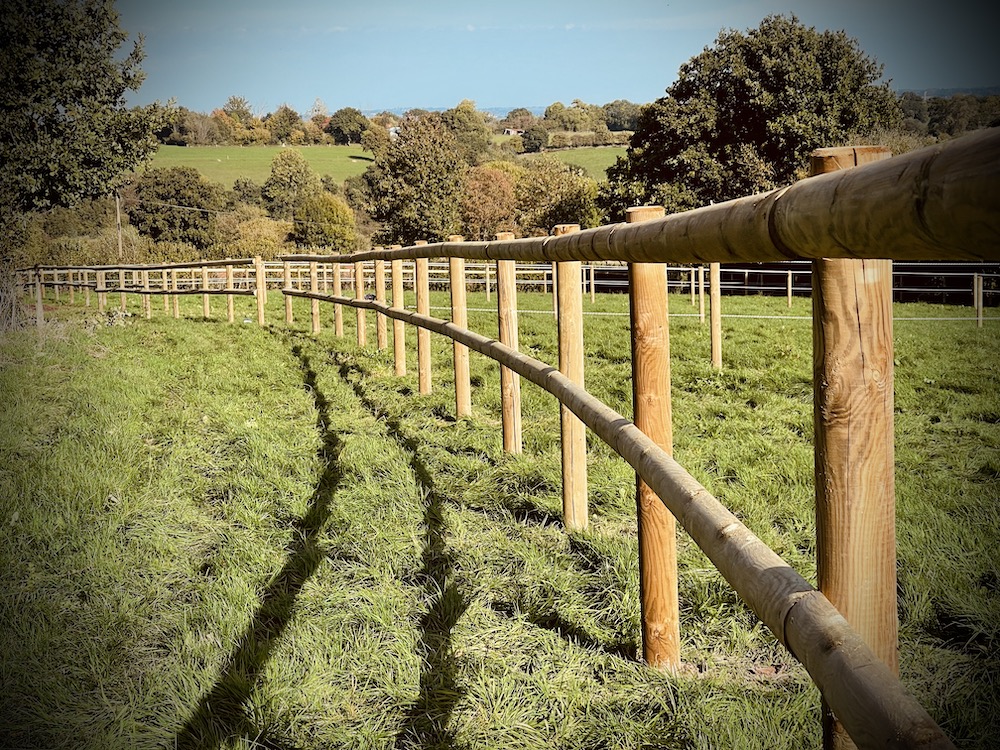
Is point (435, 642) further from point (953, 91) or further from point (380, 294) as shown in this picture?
point (953, 91)

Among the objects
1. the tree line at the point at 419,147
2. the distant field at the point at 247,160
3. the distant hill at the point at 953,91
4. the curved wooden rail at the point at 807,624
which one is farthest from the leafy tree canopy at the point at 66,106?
the distant field at the point at 247,160

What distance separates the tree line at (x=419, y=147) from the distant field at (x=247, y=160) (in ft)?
33.4

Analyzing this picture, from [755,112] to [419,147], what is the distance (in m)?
22.0

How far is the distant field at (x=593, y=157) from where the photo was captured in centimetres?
7725

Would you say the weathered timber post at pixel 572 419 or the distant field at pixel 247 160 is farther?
the distant field at pixel 247 160

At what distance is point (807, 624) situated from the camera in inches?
A: 41.7

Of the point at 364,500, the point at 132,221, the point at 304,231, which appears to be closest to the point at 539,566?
the point at 364,500

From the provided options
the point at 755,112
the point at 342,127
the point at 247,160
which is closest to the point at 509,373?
the point at 755,112

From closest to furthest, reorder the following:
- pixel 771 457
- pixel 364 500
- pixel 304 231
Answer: pixel 364 500 → pixel 771 457 → pixel 304 231

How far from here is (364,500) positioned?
3.94 meters

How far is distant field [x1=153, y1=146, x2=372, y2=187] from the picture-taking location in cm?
7388

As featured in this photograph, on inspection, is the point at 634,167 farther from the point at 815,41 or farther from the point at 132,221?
the point at 132,221

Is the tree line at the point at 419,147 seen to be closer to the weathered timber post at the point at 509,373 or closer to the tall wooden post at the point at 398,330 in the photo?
the weathered timber post at the point at 509,373

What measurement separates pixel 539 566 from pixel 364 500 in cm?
115
